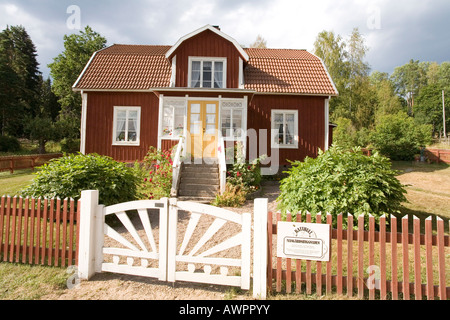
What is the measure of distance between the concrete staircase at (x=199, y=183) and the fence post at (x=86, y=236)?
184 inches

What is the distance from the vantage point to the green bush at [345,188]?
5.20 m

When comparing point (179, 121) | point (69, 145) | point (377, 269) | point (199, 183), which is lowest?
point (377, 269)

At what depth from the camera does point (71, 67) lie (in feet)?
103

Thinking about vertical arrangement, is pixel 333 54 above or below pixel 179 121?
above

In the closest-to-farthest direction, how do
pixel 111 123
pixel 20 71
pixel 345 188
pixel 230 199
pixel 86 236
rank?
pixel 86 236 → pixel 345 188 → pixel 230 199 → pixel 111 123 → pixel 20 71

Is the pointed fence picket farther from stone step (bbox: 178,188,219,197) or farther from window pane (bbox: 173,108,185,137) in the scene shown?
window pane (bbox: 173,108,185,137)

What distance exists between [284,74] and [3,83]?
120 ft

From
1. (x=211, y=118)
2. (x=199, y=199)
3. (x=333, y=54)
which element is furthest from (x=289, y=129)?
(x=333, y=54)

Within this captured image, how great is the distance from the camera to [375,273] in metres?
3.52

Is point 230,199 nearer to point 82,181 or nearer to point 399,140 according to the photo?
point 82,181

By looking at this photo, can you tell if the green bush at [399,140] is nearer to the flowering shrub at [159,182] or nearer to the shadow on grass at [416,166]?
the shadow on grass at [416,166]

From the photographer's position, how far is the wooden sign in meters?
3.40

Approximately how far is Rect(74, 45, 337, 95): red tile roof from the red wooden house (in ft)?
0.16

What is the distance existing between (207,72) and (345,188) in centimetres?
979
